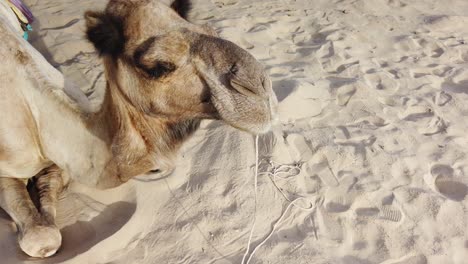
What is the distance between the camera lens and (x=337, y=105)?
400 cm

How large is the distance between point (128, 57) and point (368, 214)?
199cm

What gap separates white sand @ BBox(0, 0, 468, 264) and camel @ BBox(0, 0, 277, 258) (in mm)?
374

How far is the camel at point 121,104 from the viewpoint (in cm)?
197

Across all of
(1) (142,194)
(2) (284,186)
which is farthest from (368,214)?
(1) (142,194)

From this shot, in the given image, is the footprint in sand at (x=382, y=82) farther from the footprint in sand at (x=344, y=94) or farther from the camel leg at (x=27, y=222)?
the camel leg at (x=27, y=222)

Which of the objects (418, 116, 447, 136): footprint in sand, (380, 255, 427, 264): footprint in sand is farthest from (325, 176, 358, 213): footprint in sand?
(418, 116, 447, 136): footprint in sand

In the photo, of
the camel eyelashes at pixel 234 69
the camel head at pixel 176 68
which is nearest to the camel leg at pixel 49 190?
the camel head at pixel 176 68

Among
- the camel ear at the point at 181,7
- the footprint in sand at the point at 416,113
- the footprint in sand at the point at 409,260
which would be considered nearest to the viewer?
the camel ear at the point at 181,7

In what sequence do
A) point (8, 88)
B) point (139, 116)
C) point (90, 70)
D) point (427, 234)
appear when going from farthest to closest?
point (90, 70)
point (427, 234)
point (8, 88)
point (139, 116)

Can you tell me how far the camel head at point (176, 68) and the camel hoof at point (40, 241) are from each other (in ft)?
3.41

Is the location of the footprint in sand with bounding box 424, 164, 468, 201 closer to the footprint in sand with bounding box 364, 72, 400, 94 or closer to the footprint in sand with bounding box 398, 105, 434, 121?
the footprint in sand with bounding box 398, 105, 434, 121

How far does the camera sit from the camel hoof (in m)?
2.45

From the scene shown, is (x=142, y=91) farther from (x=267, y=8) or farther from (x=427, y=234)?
(x=267, y=8)

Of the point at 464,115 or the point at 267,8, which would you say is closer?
the point at 464,115
